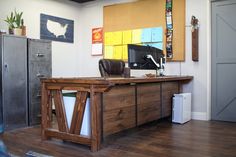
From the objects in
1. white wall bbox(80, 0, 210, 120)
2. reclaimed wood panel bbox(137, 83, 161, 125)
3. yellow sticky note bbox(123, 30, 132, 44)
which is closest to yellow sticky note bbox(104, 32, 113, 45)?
yellow sticky note bbox(123, 30, 132, 44)

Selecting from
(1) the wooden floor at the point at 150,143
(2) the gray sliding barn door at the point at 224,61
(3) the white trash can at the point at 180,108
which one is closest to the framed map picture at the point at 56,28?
(1) the wooden floor at the point at 150,143

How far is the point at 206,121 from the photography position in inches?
175

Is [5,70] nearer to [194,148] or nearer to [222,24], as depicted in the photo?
[194,148]

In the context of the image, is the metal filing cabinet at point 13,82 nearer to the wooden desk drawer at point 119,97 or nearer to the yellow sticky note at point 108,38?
the wooden desk drawer at point 119,97

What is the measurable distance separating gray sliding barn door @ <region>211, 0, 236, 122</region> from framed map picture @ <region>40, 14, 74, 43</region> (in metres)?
3.09

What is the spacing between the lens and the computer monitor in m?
3.61

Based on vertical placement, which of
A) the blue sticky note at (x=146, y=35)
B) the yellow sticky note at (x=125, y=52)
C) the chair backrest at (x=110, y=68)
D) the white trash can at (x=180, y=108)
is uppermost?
the blue sticky note at (x=146, y=35)

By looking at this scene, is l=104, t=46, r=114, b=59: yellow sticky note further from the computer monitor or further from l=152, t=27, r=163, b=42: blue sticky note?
the computer monitor

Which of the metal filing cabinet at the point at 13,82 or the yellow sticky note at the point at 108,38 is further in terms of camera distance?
the yellow sticky note at the point at 108,38

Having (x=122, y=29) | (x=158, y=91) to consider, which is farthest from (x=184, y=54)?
(x=122, y=29)

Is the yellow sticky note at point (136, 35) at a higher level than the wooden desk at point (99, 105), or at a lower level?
higher

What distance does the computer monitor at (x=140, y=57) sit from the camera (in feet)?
11.8

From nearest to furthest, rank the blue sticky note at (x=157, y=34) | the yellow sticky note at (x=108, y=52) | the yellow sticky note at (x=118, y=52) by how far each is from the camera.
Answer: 1. the blue sticky note at (x=157, y=34)
2. the yellow sticky note at (x=118, y=52)
3. the yellow sticky note at (x=108, y=52)

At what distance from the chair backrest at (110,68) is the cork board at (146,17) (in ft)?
3.64
